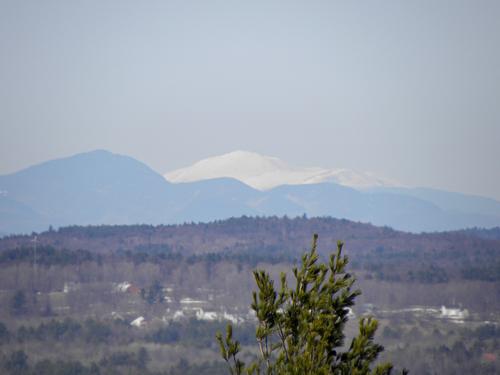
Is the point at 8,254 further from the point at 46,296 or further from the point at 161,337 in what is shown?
the point at 161,337

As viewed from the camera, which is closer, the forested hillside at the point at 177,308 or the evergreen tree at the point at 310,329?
the evergreen tree at the point at 310,329

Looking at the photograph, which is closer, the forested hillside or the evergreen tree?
the evergreen tree

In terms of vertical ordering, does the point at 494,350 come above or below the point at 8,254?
A: below

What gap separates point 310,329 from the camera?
17.0 m

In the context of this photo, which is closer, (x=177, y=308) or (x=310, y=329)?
(x=310, y=329)

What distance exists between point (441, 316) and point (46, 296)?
200 ft

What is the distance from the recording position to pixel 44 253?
181 meters

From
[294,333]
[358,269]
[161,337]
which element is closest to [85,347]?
[161,337]

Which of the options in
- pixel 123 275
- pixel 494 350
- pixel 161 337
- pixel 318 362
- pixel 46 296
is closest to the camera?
pixel 318 362

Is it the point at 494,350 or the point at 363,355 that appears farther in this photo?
the point at 494,350

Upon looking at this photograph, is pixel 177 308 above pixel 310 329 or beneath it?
beneath

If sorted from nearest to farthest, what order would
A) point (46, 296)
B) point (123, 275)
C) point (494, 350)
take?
point (494, 350), point (46, 296), point (123, 275)

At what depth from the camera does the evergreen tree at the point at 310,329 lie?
55.3 feet

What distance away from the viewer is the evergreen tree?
1686cm
